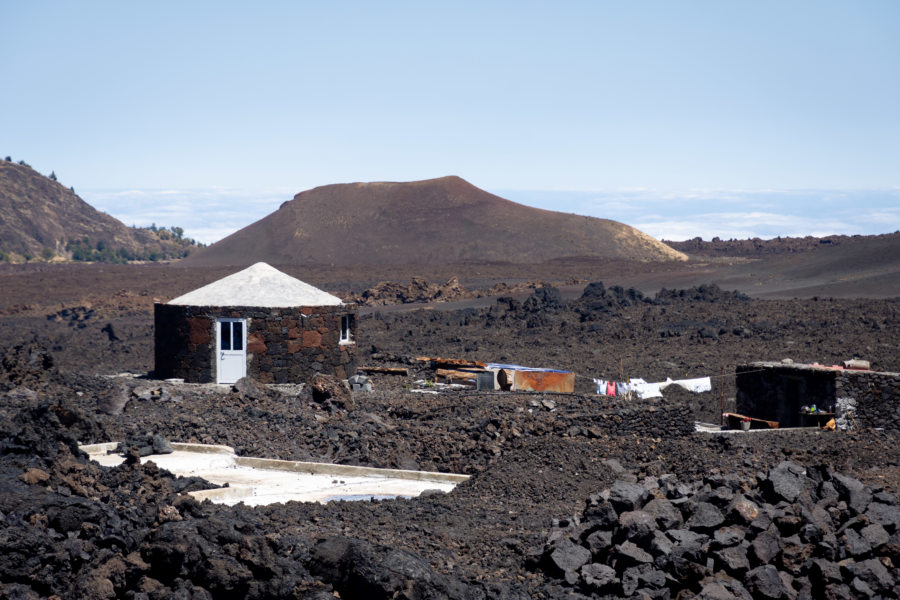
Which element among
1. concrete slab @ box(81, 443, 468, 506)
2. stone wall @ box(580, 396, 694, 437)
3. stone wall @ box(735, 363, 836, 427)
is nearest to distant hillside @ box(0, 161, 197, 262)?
stone wall @ box(735, 363, 836, 427)

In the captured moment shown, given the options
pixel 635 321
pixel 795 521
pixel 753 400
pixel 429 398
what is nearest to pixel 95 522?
pixel 795 521

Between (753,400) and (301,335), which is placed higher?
(301,335)

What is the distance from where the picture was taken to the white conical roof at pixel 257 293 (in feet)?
71.0

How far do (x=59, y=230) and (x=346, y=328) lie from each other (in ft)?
334

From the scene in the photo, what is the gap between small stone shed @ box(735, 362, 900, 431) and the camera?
18484 mm

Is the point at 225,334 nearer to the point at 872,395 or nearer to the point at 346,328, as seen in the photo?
the point at 346,328

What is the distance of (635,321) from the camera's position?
40.9 meters

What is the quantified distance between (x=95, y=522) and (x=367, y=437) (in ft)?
23.8

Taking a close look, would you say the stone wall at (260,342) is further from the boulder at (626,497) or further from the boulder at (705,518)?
the boulder at (705,518)

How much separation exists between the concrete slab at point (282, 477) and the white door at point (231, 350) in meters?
7.13

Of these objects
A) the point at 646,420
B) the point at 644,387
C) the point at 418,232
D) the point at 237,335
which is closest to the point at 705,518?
the point at 646,420

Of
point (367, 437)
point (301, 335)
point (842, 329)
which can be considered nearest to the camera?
point (367, 437)

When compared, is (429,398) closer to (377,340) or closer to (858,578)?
(858,578)

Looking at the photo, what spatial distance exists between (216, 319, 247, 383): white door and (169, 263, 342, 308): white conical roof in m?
0.48
